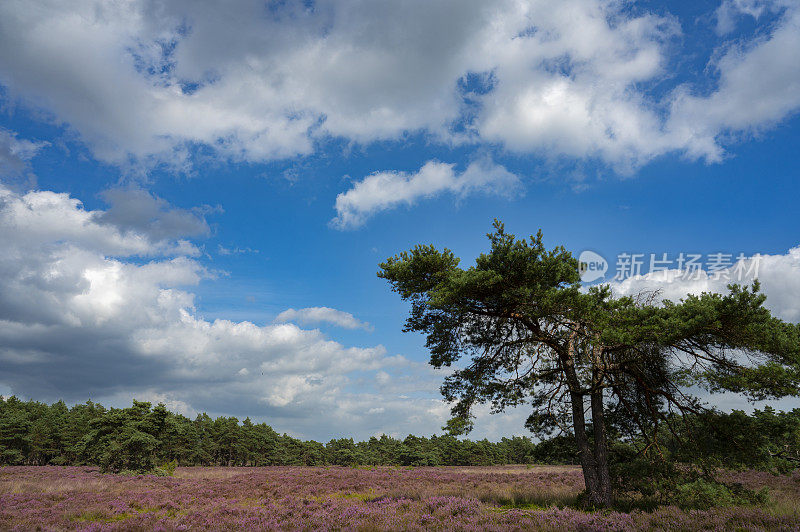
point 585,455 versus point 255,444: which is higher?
point 585,455

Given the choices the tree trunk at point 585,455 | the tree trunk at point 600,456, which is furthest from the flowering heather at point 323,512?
the tree trunk at point 600,456

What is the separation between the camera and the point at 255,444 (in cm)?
6750

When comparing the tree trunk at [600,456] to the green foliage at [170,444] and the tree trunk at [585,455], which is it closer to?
the tree trunk at [585,455]

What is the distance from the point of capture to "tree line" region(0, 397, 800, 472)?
45.6 feet

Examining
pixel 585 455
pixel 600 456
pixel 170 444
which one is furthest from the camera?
pixel 170 444

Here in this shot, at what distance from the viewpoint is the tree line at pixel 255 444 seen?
1390 centimetres

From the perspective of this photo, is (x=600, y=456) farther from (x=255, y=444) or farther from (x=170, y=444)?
(x=255, y=444)

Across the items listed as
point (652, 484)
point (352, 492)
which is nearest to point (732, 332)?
point (652, 484)

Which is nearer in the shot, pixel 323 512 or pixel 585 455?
pixel 323 512

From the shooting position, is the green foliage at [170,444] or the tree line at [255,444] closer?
the tree line at [255,444]

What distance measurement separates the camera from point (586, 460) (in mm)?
15078

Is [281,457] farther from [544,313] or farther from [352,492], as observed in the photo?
[544,313]

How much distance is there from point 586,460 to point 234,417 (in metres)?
66.4

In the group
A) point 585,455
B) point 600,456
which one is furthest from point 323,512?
point 600,456
